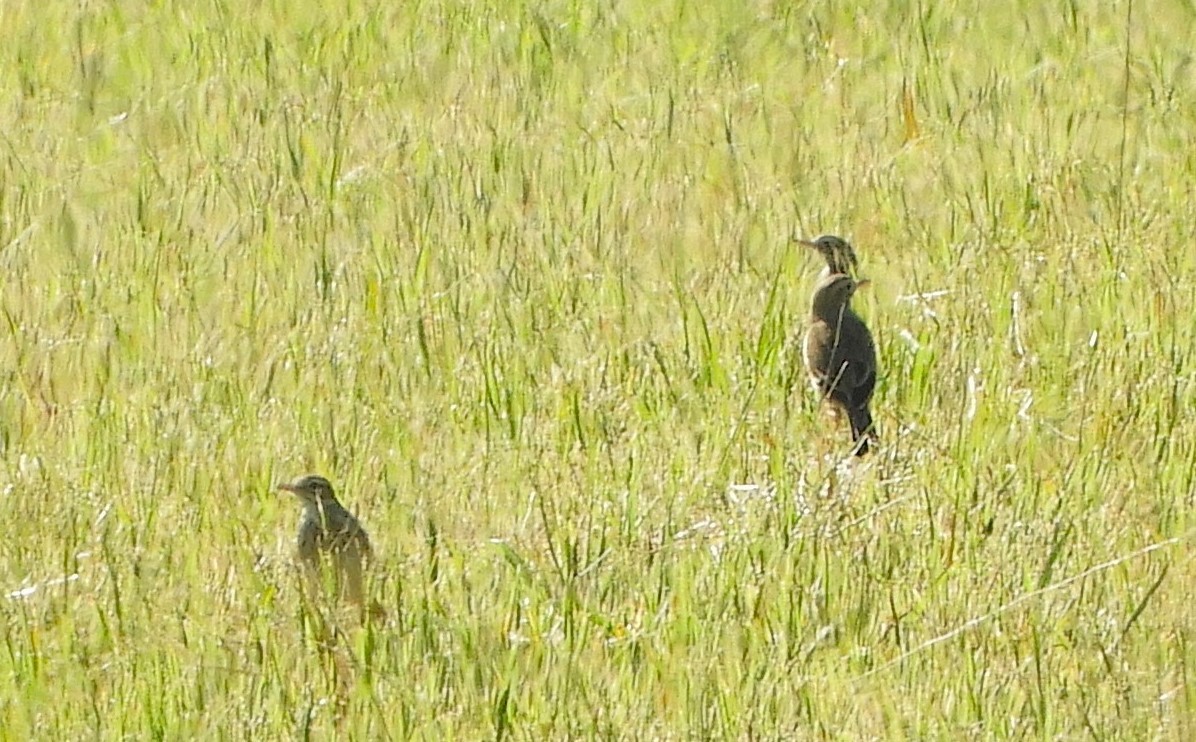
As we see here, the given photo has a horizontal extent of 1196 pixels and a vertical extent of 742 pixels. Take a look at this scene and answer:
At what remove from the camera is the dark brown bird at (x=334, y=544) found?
5156 millimetres

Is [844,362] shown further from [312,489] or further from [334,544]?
[334,544]

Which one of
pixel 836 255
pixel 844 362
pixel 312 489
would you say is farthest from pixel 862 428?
pixel 312 489

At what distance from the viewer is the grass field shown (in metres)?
4.93

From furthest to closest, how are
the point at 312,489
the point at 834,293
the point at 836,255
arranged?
the point at 836,255
the point at 834,293
the point at 312,489

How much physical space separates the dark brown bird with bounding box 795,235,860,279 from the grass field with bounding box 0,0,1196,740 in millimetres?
110

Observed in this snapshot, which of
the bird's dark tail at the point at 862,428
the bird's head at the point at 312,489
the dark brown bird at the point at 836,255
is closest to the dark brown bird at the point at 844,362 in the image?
the bird's dark tail at the point at 862,428

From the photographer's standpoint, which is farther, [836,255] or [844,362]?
[836,255]

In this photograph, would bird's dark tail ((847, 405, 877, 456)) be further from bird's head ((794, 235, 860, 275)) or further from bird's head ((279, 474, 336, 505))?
bird's head ((279, 474, 336, 505))

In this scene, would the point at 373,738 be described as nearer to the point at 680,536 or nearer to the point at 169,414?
the point at 680,536

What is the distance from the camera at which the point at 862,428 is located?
20.2 feet

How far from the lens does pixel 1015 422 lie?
20.0ft

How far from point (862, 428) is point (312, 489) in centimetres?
134

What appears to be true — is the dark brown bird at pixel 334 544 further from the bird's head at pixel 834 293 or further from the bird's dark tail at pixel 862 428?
the bird's head at pixel 834 293

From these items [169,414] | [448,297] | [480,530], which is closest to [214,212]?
[448,297]
